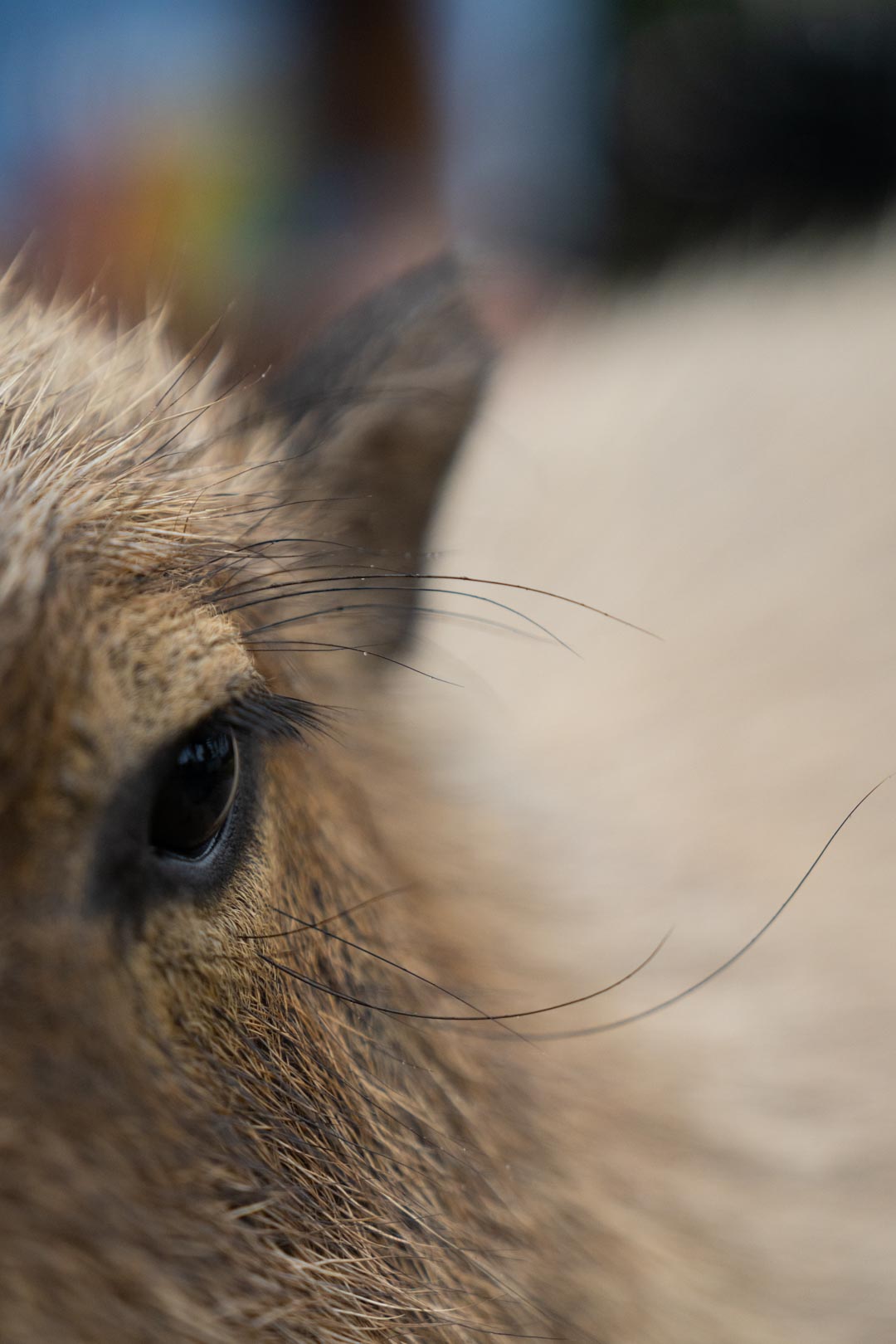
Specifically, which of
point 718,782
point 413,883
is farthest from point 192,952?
point 718,782

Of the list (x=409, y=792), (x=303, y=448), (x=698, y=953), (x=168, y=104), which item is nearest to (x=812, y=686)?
(x=698, y=953)

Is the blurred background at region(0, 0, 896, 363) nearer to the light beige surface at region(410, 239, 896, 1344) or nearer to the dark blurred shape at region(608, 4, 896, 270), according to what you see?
the dark blurred shape at region(608, 4, 896, 270)

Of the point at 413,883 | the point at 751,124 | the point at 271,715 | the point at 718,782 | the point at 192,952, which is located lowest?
the point at 192,952

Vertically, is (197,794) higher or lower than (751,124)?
lower

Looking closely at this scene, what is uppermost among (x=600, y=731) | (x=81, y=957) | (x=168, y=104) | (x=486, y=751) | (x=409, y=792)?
(x=168, y=104)

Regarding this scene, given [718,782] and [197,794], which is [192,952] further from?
[718,782]

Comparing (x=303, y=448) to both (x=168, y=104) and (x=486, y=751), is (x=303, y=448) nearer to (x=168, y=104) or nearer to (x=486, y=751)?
(x=486, y=751)
